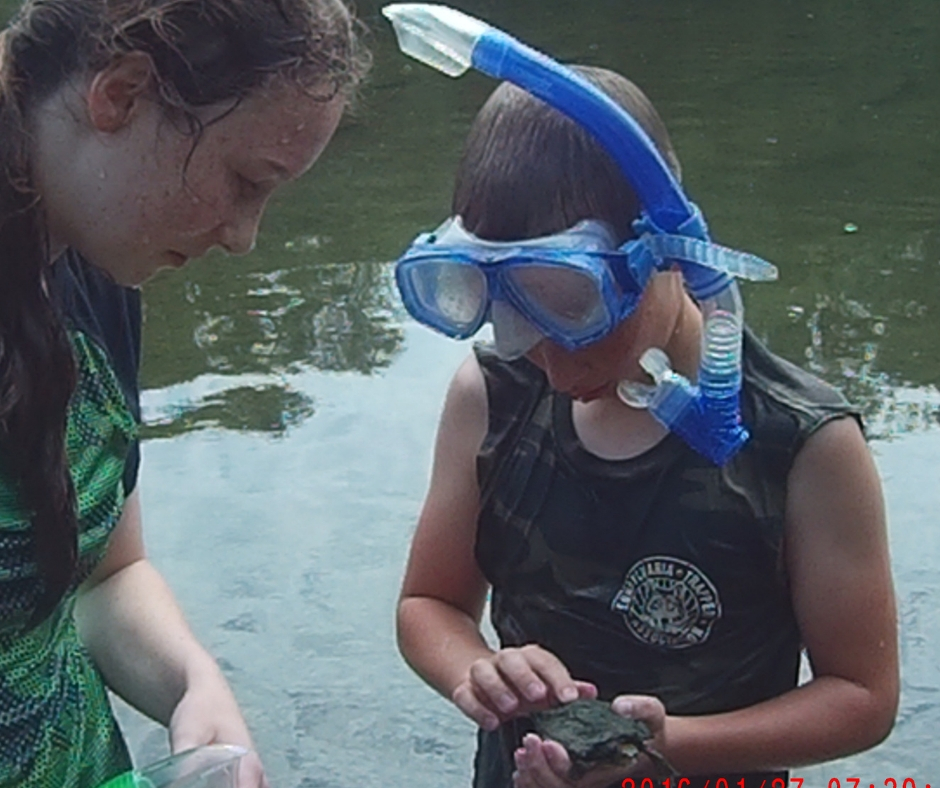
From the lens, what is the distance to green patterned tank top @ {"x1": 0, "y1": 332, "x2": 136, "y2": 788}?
1.69 m

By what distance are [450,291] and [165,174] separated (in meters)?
0.46

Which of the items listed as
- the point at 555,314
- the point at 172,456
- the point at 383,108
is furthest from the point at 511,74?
the point at 383,108

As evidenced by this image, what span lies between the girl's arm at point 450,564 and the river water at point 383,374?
528mm

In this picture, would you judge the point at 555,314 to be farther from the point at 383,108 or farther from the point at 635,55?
the point at 635,55

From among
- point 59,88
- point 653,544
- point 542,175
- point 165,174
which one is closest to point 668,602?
point 653,544

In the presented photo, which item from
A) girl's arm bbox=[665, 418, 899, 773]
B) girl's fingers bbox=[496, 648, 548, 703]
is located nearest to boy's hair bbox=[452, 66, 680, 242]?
girl's arm bbox=[665, 418, 899, 773]

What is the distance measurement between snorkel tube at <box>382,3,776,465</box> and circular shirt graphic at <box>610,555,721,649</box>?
0.55ft

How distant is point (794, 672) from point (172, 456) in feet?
9.17

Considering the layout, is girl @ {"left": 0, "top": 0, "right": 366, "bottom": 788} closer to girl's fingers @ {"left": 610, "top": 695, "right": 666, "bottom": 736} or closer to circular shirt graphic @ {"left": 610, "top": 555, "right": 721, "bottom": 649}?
girl's fingers @ {"left": 610, "top": 695, "right": 666, "bottom": 736}

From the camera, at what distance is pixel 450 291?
1.99 meters

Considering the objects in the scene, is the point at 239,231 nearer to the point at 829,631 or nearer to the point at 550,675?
the point at 550,675

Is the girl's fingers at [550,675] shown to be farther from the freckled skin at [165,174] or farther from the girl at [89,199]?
the freckled skin at [165,174]

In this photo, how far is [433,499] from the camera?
220 cm

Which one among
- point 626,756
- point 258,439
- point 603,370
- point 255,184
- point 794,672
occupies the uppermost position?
point 255,184
